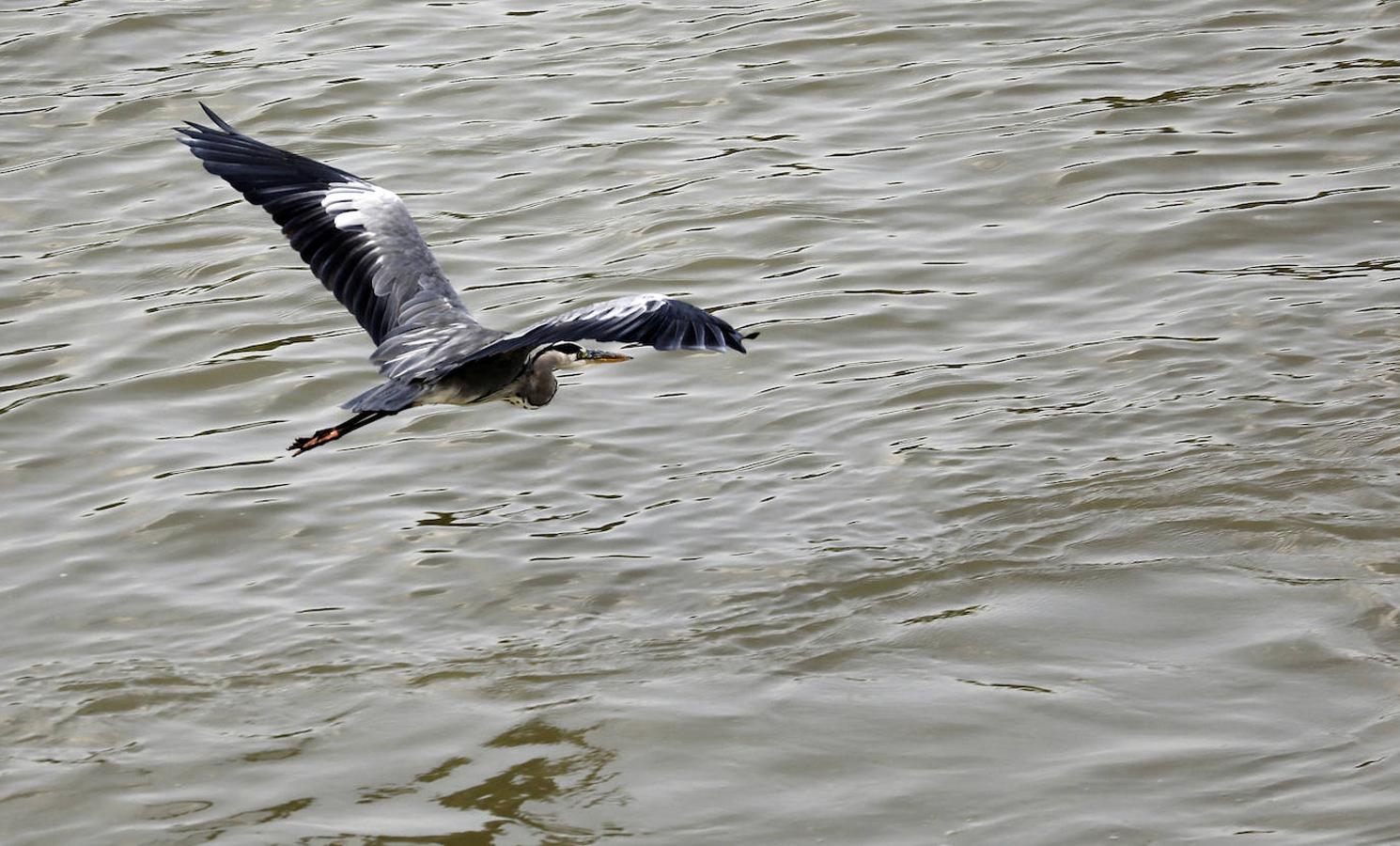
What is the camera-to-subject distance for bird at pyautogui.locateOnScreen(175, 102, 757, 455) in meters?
7.15

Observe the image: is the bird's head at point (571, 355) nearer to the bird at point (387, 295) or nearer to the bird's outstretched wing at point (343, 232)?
the bird at point (387, 295)

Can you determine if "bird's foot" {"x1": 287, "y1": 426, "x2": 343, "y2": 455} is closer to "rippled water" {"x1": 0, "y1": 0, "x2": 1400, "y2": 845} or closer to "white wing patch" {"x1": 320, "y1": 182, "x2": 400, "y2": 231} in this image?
"rippled water" {"x1": 0, "y1": 0, "x2": 1400, "y2": 845}

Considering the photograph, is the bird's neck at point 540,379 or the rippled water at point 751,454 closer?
the rippled water at point 751,454

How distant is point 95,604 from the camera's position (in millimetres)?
7625

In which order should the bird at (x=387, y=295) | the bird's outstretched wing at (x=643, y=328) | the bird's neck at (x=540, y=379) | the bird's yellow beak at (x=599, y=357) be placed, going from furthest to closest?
the bird's neck at (x=540, y=379) → the bird's yellow beak at (x=599, y=357) → the bird at (x=387, y=295) → the bird's outstretched wing at (x=643, y=328)

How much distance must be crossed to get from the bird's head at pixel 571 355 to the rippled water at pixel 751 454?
820 millimetres

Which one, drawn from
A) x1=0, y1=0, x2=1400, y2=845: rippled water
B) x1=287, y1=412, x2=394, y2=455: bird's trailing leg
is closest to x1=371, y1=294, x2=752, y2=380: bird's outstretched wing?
x1=287, y1=412, x2=394, y2=455: bird's trailing leg

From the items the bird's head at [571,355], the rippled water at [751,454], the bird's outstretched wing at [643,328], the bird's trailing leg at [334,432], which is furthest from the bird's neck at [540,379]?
the bird's outstretched wing at [643,328]

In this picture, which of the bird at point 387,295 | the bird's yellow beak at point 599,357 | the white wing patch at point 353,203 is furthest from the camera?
the white wing patch at point 353,203

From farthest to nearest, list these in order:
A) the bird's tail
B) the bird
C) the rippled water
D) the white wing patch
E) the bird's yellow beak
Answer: the white wing patch < the bird's yellow beak < the bird < the bird's tail < the rippled water

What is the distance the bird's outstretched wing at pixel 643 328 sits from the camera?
239 inches

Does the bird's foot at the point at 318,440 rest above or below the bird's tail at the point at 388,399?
below

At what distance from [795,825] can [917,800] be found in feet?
1.33

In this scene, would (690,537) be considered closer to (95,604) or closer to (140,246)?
(95,604)
